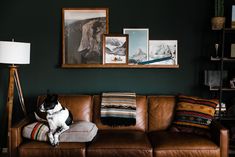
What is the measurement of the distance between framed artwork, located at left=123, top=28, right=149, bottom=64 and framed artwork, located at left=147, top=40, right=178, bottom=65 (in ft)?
0.27

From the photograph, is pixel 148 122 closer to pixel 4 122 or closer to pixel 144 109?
pixel 144 109

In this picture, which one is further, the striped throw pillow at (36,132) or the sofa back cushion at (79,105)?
the sofa back cushion at (79,105)

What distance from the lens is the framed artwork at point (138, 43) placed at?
3707mm

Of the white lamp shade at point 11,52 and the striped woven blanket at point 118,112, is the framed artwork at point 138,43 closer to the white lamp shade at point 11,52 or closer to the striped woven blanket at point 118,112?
the striped woven blanket at point 118,112

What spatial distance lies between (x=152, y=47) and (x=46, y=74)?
1548mm

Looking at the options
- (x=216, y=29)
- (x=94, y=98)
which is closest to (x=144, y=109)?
(x=94, y=98)

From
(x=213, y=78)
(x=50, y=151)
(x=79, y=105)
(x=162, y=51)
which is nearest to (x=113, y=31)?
(x=162, y=51)

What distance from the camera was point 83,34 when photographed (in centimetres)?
372

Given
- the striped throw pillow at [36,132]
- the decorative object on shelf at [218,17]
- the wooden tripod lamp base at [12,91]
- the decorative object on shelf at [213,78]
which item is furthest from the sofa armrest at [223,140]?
the wooden tripod lamp base at [12,91]

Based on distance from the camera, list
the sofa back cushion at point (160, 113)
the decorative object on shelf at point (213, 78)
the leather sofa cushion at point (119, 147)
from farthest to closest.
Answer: the decorative object on shelf at point (213, 78) → the sofa back cushion at point (160, 113) → the leather sofa cushion at point (119, 147)

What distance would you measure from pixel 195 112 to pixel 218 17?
1287mm

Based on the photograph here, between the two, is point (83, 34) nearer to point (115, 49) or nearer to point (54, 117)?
point (115, 49)

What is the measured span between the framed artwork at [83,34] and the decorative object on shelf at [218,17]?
4.73 feet

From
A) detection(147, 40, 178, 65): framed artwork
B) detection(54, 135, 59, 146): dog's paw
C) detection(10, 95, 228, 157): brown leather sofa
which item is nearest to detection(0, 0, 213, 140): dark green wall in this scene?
detection(147, 40, 178, 65): framed artwork
